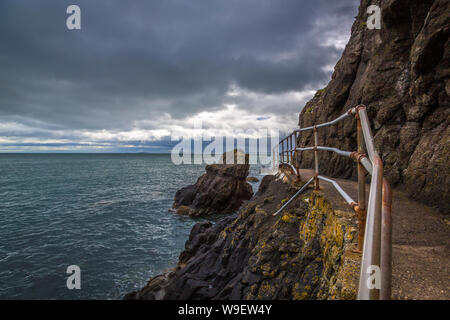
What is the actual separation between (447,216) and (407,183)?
1453 mm

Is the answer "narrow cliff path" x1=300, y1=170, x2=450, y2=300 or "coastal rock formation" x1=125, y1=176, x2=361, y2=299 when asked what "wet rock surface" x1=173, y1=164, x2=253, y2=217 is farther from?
"narrow cliff path" x1=300, y1=170, x2=450, y2=300

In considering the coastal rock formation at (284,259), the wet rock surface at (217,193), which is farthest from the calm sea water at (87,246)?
the coastal rock formation at (284,259)

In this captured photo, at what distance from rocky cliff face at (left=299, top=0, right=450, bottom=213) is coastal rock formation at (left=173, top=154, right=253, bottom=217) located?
1832 centimetres

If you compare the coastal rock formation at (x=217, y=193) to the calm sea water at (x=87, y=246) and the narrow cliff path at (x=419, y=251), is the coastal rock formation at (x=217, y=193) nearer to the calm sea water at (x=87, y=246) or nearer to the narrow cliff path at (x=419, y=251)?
the calm sea water at (x=87, y=246)

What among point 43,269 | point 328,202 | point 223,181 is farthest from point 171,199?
point 328,202

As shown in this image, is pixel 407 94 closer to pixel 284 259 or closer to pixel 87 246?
pixel 284 259

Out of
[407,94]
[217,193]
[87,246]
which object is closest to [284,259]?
[407,94]

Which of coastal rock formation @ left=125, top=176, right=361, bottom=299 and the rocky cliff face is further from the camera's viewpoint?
the rocky cliff face

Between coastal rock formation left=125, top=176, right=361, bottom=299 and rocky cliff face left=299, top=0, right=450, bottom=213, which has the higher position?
rocky cliff face left=299, top=0, right=450, bottom=213

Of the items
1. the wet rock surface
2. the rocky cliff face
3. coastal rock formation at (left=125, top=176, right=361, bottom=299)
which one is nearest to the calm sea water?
the wet rock surface

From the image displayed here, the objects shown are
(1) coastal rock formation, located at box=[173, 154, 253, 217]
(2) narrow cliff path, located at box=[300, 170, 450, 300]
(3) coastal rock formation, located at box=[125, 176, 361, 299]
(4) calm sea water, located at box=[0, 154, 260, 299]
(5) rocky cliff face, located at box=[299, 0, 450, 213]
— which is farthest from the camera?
(1) coastal rock formation, located at box=[173, 154, 253, 217]

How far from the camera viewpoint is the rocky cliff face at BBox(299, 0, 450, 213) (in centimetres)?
441

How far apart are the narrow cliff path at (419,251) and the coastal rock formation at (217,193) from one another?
73.7ft
